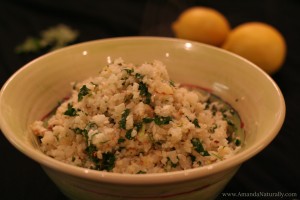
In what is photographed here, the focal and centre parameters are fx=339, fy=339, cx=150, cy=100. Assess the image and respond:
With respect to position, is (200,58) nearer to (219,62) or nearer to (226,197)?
(219,62)

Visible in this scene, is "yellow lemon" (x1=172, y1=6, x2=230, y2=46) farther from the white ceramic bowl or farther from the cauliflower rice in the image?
the cauliflower rice

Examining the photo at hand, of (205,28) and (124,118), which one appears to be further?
(205,28)

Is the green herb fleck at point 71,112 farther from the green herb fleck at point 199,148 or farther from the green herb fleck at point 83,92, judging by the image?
the green herb fleck at point 199,148

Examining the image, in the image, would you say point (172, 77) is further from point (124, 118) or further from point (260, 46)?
point (260, 46)

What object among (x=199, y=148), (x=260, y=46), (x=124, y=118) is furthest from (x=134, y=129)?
(x=260, y=46)

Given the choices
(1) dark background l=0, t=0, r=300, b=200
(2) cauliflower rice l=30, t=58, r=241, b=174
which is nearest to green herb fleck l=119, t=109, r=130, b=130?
(2) cauliflower rice l=30, t=58, r=241, b=174
